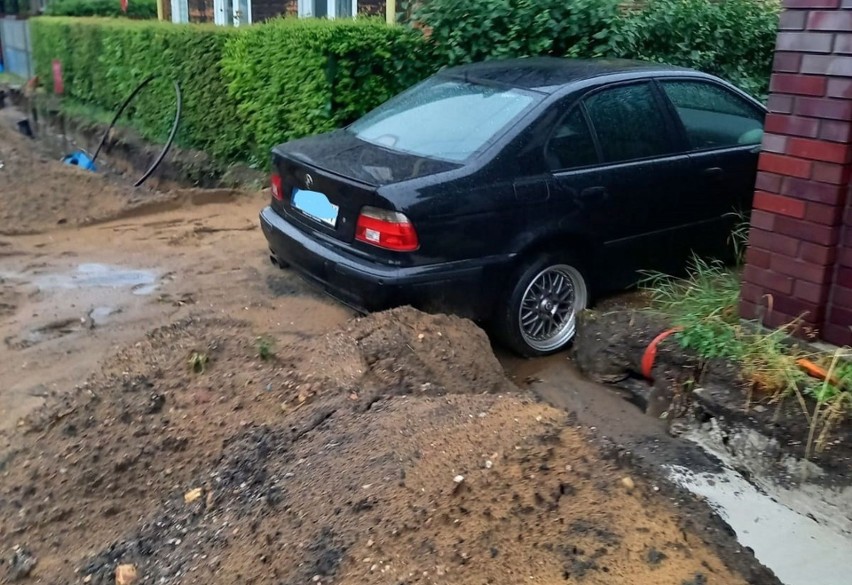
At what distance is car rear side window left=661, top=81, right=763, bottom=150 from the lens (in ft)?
19.0

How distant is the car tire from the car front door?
7.9 inches

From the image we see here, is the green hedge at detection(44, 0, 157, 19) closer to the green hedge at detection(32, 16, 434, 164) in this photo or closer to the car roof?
the green hedge at detection(32, 16, 434, 164)

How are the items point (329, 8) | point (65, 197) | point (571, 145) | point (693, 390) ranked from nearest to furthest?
point (693, 390) < point (571, 145) < point (65, 197) < point (329, 8)

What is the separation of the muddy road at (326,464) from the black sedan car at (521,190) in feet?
1.23

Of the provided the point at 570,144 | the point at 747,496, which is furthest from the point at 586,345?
the point at 747,496

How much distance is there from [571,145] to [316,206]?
5.15 ft

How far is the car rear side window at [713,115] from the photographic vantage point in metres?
5.80

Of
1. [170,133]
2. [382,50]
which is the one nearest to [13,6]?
[170,133]

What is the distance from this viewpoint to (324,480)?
10.4ft

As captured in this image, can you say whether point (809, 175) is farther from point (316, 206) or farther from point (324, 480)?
point (316, 206)

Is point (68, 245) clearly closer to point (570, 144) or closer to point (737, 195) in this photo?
point (570, 144)

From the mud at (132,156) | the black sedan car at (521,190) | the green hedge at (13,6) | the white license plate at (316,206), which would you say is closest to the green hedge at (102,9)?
the mud at (132,156)

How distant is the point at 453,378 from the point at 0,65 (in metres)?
26.3

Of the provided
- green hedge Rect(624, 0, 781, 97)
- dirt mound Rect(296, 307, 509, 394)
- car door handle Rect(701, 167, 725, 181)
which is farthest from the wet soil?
green hedge Rect(624, 0, 781, 97)
